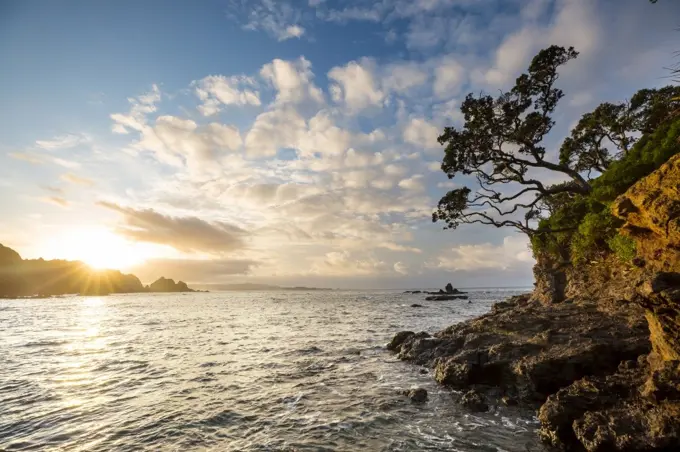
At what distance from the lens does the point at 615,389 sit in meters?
10.6

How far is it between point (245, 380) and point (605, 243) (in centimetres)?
2815

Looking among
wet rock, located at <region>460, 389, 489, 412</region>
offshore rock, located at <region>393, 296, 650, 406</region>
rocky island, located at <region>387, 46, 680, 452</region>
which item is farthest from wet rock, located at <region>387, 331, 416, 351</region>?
wet rock, located at <region>460, 389, 489, 412</region>

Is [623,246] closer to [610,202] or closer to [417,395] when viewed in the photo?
[610,202]

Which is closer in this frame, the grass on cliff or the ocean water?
the ocean water

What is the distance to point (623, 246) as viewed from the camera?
67.6ft

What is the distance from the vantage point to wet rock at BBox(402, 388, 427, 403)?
1424cm

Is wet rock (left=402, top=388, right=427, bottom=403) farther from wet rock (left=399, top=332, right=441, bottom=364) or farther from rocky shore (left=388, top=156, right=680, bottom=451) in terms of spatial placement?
wet rock (left=399, top=332, right=441, bottom=364)

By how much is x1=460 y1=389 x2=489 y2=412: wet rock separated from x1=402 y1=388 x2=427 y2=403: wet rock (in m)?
1.65

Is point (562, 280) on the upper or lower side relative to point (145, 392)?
upper

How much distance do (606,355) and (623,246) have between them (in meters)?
10.9

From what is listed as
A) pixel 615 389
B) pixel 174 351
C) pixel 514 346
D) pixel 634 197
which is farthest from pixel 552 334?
pixel 174 351

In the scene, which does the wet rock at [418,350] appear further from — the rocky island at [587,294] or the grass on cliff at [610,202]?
the grass on cliff at [610,202]

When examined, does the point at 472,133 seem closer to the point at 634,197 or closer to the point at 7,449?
the point at 634,197

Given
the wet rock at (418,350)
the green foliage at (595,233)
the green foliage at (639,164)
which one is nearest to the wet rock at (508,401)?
the wet rock at (418,350)
